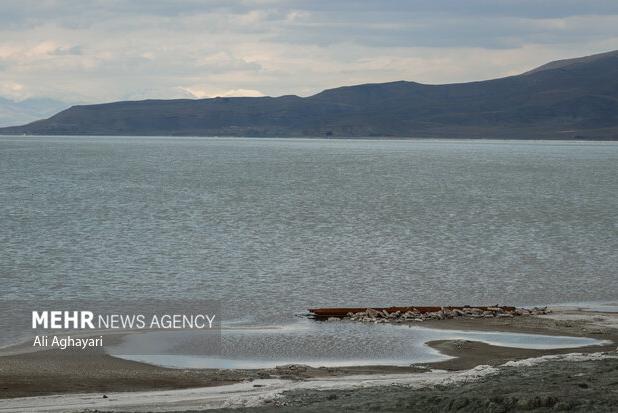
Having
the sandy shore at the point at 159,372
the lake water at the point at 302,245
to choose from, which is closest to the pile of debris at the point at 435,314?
the lake water at the point at 302,245

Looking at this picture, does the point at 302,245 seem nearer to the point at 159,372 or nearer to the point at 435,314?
the point at 435,314

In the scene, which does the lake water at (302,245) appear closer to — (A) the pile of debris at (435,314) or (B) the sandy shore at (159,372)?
(A) the pile of debris at (435,314)

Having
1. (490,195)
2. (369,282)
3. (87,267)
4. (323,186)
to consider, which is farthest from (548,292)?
(323,186)

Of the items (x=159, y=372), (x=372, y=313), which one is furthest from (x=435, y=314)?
(x=159, y=372)

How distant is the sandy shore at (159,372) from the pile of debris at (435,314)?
9.95 ft

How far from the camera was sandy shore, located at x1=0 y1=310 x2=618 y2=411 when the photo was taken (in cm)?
1753

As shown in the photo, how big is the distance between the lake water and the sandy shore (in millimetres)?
5685

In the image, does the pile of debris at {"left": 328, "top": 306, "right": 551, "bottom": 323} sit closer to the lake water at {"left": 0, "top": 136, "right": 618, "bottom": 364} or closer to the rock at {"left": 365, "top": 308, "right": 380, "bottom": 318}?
the rock at {"left": 365, "top": 308, "right": 380, "bottom": 318}

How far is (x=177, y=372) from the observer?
63.8 ft

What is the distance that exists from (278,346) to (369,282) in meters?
9.79

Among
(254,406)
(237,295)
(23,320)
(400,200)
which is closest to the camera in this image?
(254,406)

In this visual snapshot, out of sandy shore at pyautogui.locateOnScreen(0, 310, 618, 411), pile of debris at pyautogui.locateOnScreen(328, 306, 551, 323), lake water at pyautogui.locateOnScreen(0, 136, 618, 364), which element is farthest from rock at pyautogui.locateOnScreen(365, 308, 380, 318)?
sandy shore at pyautogui.locateOnScreen(0, 310, 618, 411)

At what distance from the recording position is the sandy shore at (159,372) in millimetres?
17531

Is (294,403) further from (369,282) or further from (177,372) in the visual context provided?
(369,282)
